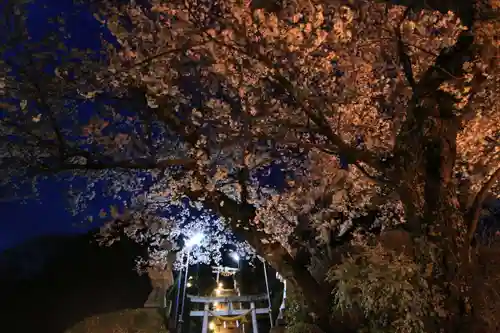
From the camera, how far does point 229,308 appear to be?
78.1 ft

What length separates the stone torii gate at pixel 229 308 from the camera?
74.8 ft

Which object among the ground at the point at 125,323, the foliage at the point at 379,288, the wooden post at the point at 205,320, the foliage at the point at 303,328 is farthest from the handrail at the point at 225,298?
the foliage at the point at 379,288

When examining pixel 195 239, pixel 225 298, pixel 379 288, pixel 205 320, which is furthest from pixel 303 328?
pixel 225 298

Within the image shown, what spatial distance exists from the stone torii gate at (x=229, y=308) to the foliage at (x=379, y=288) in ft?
48.3

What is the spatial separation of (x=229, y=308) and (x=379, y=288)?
1699 centimetres

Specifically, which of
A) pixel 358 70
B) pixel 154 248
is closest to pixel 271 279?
pixel 154 248

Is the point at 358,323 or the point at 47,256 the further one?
the point at 47,256

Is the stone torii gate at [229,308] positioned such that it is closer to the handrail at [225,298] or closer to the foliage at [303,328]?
the handrail at [225,298]

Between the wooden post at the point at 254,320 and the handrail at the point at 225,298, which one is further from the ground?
the handrail at the point at 225,298

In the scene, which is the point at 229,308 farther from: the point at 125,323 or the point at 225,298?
the point at 125,323

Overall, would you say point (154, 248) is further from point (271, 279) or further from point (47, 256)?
point (271, 279)

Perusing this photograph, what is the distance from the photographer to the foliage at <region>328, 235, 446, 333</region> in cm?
773

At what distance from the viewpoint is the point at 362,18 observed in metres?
7.75

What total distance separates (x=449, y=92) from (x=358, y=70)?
171 inches
